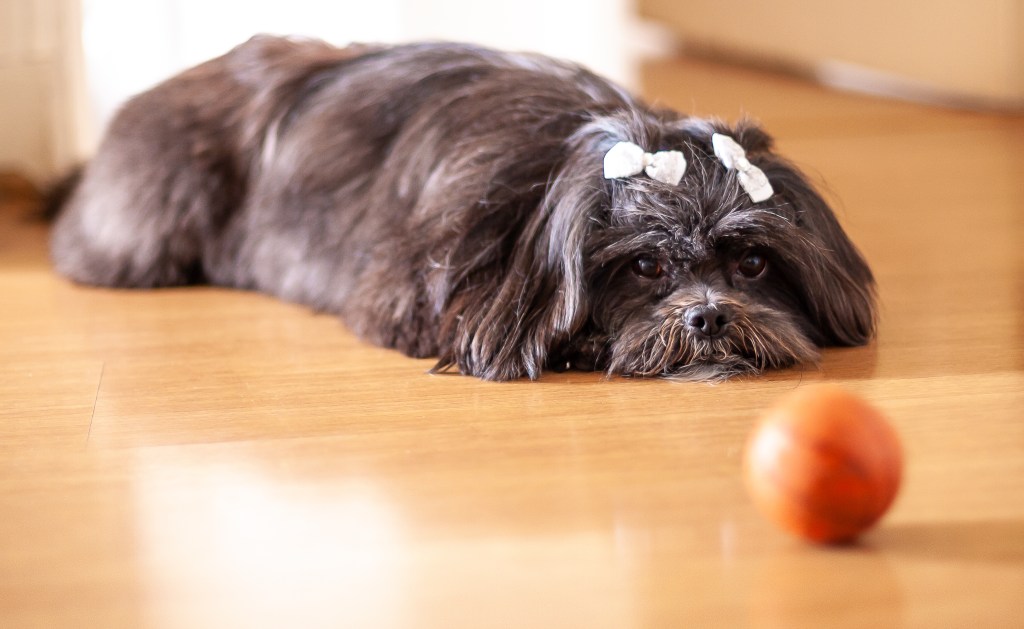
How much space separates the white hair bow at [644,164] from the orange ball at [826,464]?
872mm

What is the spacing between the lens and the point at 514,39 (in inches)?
243

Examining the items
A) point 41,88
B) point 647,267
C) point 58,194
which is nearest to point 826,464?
point 647,267

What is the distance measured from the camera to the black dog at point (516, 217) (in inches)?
96.7

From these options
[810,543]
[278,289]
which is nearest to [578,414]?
[810,543]

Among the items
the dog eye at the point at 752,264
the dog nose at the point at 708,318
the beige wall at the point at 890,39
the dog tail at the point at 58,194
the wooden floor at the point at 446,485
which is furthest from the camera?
the beige wall at the point at 890,39

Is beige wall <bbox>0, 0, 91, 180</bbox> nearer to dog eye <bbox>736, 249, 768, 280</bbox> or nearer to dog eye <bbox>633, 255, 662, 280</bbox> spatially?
dog eye <bbox>633, 255, 662, 280</bbox>

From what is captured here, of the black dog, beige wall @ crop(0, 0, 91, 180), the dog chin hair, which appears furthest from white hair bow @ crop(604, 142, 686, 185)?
beige wall @ crop(0, 0, 91, 180)

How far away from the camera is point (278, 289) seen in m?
3.31

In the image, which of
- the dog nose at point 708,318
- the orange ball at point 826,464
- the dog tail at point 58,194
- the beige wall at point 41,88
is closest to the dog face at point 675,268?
the dog nose at point 708,318

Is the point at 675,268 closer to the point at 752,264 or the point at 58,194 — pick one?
the point at 752,264

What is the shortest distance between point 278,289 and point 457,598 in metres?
1.84


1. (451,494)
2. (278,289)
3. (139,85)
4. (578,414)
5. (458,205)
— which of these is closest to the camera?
(451,494)

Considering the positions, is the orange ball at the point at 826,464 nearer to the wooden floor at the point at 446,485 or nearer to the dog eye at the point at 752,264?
the wooden floor at the point at 446,485

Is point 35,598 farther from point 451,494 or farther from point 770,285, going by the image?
point 770,285
